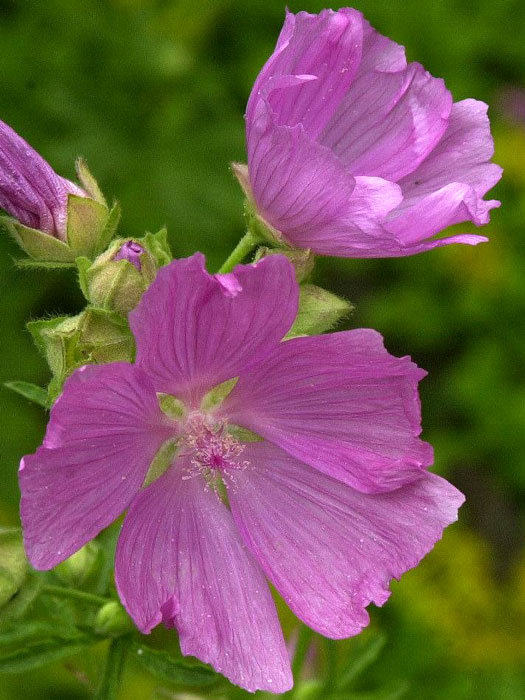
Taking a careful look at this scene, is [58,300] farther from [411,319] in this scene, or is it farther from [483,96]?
[483,96]

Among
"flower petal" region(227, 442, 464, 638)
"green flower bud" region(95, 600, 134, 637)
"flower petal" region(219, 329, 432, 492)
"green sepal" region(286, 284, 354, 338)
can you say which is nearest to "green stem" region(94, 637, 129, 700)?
"green flower bud" region(95, 600, 134, 637)

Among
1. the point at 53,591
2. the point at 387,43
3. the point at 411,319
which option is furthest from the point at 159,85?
the point at 53,591

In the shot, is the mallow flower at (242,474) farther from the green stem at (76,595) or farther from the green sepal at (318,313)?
the green stem at (76,595)

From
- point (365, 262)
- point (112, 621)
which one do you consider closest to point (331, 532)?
point (112, 621)

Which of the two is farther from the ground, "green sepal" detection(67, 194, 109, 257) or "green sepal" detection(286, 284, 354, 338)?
"green sepal" detection(286, 284, 354, 338)

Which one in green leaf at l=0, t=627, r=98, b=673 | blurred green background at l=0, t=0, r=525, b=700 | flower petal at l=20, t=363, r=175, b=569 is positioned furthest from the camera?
blurred green background at l=0, t=0, r=525, b=700

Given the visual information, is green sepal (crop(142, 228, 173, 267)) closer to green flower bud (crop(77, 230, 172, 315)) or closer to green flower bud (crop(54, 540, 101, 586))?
green flower bud (crop(77, 230, 172, 315))
